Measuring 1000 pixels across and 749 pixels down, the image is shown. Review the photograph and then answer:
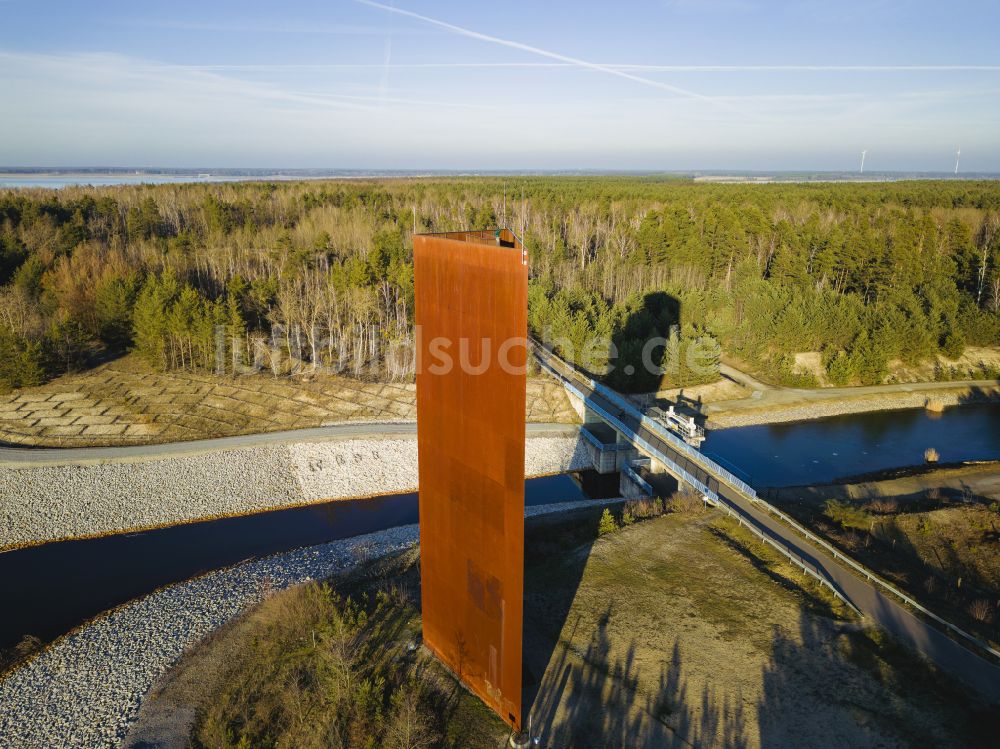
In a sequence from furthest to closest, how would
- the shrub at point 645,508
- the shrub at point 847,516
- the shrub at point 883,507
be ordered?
1. the shrub at point 645,508
2. the shrub at point 883,507
3. the shrub at point 847,516

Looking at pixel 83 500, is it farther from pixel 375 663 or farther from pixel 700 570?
pixel 700 570

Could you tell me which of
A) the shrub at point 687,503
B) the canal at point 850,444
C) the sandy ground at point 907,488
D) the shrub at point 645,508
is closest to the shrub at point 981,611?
the sandy ground at point 907,488

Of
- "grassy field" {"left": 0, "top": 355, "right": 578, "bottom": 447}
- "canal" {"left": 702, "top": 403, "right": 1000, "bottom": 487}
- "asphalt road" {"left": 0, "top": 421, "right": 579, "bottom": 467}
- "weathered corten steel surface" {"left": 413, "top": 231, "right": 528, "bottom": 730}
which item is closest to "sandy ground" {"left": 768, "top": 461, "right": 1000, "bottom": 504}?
"canal" {"left": 702, "top": 403, "right": 1000, "bottom": 487}

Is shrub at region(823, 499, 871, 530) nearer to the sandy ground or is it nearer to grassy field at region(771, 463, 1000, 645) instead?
grassy field at region(771, 463, 1000, 645)

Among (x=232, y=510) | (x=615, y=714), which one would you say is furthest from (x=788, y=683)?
(x=232, y=510)

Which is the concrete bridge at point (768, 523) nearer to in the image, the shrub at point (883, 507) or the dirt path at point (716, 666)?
the dirt path at point (716, 666)

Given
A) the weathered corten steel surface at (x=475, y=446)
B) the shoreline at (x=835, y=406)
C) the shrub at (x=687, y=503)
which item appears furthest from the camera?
the shoreline at (x=835, y=406)

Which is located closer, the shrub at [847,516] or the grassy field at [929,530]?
the grassy field at [929,530]
